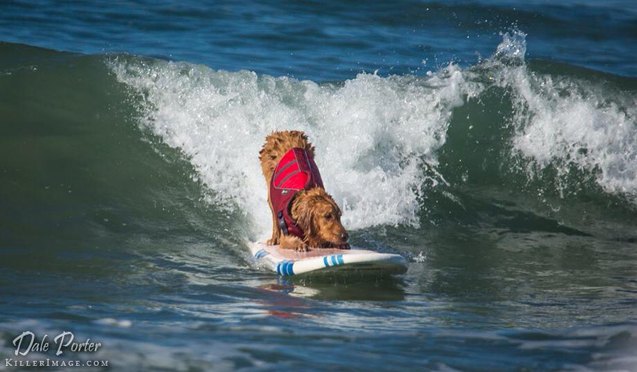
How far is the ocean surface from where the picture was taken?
6426 mm

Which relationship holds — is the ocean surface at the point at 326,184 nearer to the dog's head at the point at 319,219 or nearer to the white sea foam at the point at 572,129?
the white sea foam at the point at 572,129

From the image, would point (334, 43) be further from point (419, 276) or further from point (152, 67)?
point (419, 276)

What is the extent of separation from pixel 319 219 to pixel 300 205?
0.23m

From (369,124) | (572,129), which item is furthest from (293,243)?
(572,129)

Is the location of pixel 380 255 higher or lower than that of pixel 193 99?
lower

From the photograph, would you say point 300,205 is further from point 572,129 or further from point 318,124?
point 572,129

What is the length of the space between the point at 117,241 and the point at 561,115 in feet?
20.4

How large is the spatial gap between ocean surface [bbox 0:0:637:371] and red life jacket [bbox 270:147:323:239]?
18.6 inches

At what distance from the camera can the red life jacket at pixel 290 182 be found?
Result: 8.59 meters

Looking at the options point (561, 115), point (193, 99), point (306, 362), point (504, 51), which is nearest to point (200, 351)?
point (306, 362)

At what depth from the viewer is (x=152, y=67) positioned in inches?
493

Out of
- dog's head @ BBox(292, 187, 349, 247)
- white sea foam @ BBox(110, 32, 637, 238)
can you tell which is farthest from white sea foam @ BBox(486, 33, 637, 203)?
dog's head @ BBox(292, 187, 349, 247)

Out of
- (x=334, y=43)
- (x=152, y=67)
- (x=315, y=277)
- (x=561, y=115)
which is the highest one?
(x=334, y=43)

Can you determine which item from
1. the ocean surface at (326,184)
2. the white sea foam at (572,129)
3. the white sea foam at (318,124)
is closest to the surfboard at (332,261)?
the ocean surface at (326,184)
